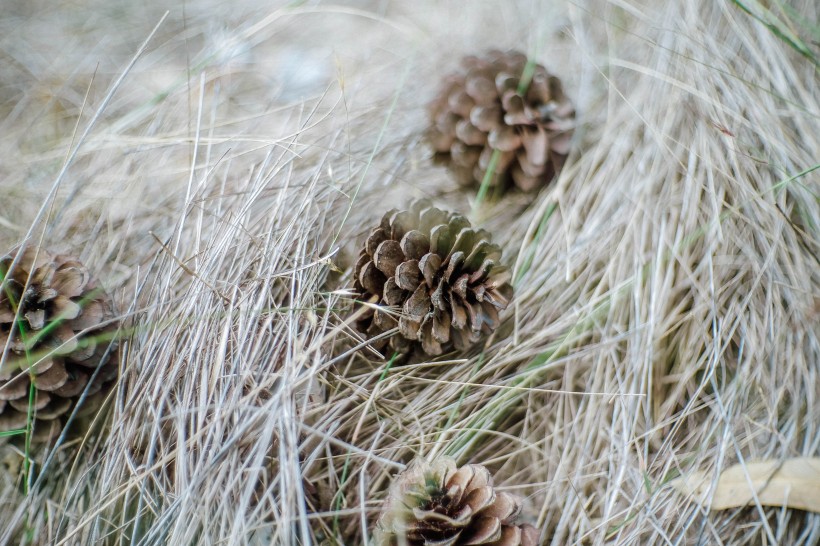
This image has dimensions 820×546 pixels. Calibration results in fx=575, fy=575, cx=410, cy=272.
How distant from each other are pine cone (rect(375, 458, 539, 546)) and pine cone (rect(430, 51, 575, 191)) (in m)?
0.56

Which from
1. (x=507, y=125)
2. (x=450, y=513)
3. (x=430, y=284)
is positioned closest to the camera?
(x=450, y=513)

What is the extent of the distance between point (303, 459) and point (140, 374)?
0.28m

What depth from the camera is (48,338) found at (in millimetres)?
845

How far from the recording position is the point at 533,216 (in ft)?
3.55

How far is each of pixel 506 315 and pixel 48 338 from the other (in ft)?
2.34

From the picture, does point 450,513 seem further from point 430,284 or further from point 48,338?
point 48,338

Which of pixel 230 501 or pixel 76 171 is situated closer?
pixel 230 501

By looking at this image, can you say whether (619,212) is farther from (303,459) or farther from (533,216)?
(303,459)

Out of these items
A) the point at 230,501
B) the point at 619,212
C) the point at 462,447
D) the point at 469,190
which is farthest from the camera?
the point at 469,190

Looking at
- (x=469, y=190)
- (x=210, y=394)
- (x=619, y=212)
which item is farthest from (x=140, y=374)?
(x=619, y=212)

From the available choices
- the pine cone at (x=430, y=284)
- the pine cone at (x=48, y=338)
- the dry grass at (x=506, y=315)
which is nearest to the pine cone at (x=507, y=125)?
the dry grass at (x=506, y=315)

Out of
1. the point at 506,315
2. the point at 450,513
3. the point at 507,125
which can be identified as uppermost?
the point at 507,125

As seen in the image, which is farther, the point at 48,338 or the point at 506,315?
the point at 506,315

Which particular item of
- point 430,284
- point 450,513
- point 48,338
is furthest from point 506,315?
point 48,338
